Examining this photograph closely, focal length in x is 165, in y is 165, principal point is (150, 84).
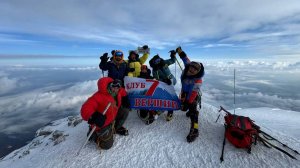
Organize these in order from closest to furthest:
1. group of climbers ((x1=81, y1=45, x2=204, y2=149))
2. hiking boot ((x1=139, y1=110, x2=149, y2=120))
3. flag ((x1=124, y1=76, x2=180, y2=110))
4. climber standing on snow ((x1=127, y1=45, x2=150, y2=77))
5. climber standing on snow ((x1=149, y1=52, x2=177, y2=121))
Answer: group of climbers ((x1=81, y1=45, x2=204, y2=149)) < flag ((x1=124, y1=76, x2=180, y2=110)) < hiking boot ((x1=139, y1=110, x2=149, y2=120)) < climber standing on snow ((x1=127, y1=45, x2=150, y2=77)) < climber standing on snow ((x1=149, y1=52, x2=177, y2=121))

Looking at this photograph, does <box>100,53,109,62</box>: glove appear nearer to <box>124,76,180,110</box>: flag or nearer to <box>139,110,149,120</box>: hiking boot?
<box>124,76,180,110</box>: flag

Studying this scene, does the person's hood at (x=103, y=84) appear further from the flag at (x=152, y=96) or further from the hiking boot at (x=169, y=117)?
the hiking boot at (x=169, y=117)

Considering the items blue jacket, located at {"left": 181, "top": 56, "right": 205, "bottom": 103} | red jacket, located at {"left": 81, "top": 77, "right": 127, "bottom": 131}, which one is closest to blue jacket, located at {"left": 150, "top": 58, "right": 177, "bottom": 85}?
blue jacket, located at {"left": 181, "top": 56, "right": 205, "bottom": 103}

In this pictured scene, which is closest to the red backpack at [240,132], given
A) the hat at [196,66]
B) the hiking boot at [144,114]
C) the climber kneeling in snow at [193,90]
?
the climber kneeling in snow at [193,90]

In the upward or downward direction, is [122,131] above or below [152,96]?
below

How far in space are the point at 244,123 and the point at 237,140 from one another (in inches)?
24.1

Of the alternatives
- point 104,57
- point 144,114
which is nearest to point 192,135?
point 144,114

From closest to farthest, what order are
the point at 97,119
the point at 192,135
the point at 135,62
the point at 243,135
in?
the point at 97,119
the point at 243,135
the point at 192,135
the point at 135,62

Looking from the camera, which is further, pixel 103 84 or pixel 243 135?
pixel 103 84

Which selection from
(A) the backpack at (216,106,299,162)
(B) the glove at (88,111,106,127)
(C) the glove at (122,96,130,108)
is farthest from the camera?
(C) the glove at (122,96,130,108)

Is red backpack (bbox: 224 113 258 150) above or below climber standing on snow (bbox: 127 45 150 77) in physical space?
below

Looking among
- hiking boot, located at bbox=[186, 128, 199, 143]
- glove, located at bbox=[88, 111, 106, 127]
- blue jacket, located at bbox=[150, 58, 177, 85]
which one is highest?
blue jacket, located at bbox=[150, 58, 177, 85]

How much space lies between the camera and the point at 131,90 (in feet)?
22.1

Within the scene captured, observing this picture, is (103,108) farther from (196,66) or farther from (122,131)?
(196,66)
